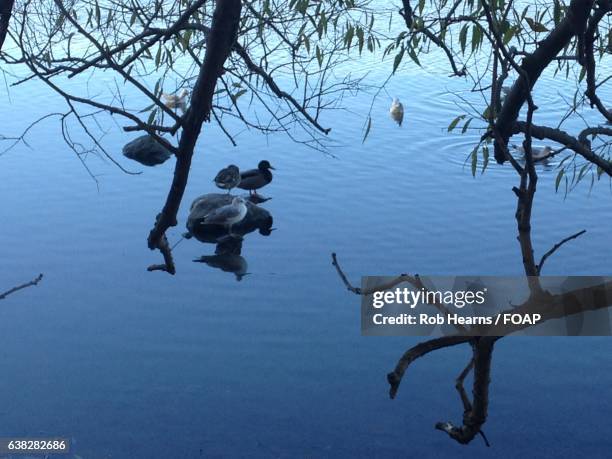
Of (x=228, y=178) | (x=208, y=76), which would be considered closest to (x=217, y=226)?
(x=228, y=178)

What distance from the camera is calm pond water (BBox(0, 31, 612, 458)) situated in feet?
17.5

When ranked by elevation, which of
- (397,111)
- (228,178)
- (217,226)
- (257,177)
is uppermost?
(397,111)

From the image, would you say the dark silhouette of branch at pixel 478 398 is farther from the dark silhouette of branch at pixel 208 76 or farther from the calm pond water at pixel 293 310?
the calm pond water at pixel 293 310

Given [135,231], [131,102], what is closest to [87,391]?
[135,231]

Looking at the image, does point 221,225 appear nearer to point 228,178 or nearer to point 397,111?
point 228,178

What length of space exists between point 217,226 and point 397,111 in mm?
3612

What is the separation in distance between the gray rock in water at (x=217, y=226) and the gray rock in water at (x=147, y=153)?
183 centimetres

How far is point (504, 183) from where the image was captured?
380 inches

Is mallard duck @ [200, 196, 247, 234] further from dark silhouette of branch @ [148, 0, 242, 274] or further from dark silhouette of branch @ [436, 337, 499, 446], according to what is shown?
dark silhouette of branch @ [436, 337, 499, 446]

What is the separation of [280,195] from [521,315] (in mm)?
7813

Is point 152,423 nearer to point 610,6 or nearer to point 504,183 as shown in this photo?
point 610,6

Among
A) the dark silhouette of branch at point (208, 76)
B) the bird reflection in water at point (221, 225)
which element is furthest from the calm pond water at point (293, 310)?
the dark silhouette of branch at point (208, 76)

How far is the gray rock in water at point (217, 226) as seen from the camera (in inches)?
347

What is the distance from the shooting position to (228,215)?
8.83 metres
